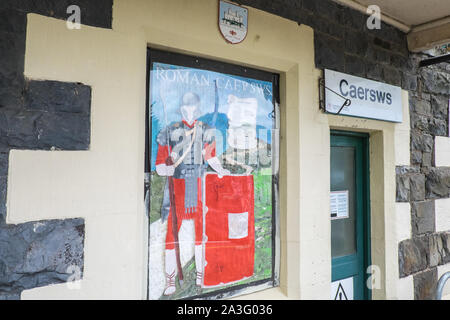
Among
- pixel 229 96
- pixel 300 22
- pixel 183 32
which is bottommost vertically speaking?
pixel 229 96

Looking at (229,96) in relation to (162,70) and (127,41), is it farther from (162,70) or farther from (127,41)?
(127,41)

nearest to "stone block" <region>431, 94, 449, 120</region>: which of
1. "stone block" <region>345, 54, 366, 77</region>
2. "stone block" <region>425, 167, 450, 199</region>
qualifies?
"stone block" <region>425, 167, 450, 199</region>

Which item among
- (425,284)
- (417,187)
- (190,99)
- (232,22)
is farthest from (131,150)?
(425,284)

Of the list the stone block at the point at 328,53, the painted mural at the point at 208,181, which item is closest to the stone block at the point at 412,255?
the painted mural at the point at 208,181

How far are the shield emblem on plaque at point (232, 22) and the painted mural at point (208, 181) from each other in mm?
272

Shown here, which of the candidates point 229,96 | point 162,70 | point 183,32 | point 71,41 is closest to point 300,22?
point 229,96

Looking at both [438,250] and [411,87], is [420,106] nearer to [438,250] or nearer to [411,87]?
[411,87]

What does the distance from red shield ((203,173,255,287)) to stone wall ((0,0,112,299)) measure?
83 cm

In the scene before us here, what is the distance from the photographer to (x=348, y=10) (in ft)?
9.00

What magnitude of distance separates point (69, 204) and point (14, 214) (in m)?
0.23

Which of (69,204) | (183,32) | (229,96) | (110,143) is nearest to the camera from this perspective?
(69,204)

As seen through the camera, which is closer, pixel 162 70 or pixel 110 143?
pixel 110 143

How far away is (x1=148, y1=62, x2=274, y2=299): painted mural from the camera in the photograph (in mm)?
1953

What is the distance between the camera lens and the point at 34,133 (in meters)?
1.48
